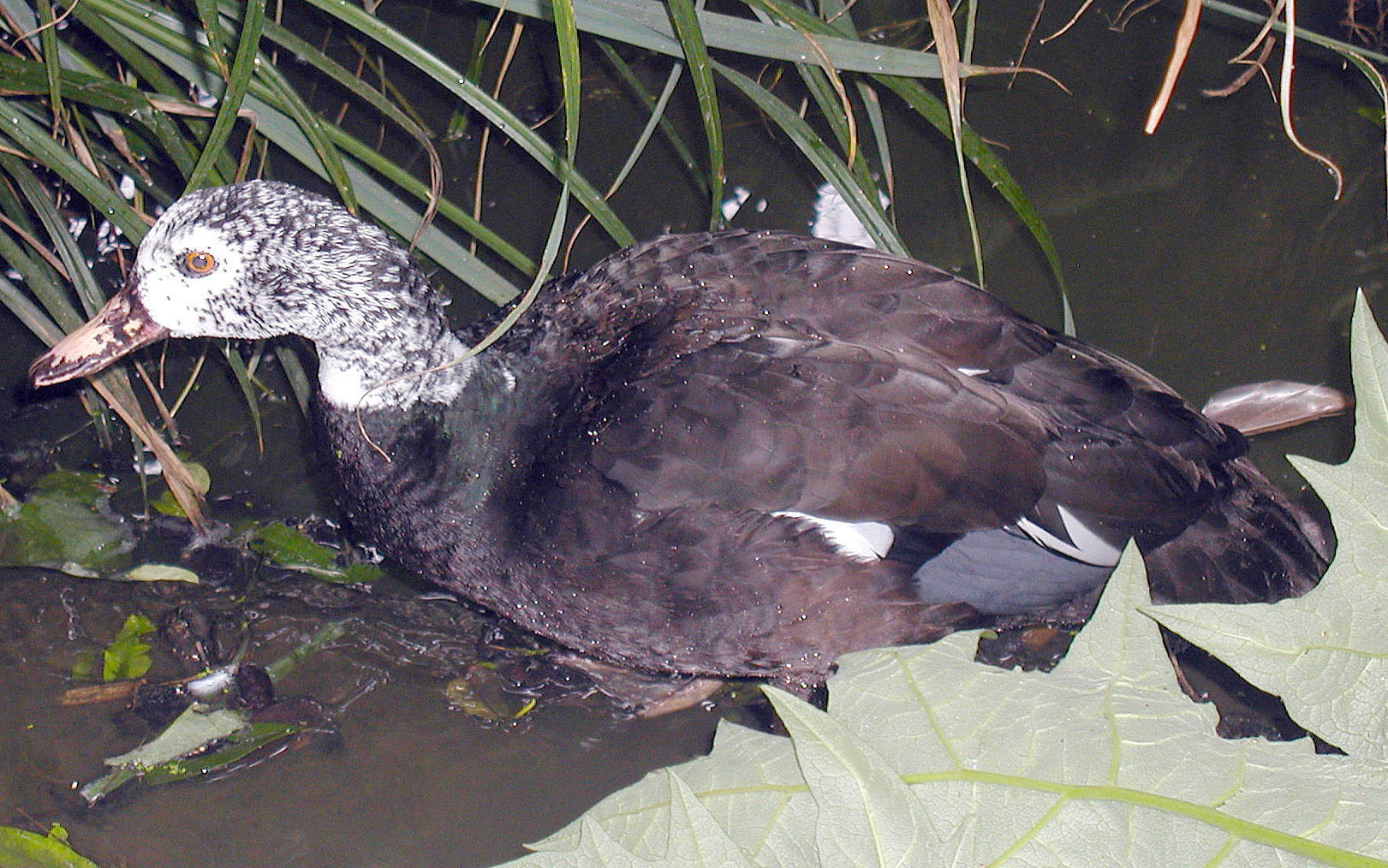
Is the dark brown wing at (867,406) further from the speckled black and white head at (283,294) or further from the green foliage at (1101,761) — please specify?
the green foliage at (1101,761)

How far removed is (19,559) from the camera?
100 inches

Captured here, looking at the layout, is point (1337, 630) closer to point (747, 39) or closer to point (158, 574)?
point (747, 39)

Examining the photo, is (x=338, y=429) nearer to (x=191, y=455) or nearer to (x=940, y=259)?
(x=191, y=455)

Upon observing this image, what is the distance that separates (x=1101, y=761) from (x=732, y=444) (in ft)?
4.53

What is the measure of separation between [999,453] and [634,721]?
100 centimetres

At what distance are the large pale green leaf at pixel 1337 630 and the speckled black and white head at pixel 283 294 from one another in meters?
1.65

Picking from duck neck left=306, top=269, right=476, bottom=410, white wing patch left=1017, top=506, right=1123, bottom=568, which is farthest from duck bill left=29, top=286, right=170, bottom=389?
white wing patch left=1017, top=506, right=1123, bottom=568

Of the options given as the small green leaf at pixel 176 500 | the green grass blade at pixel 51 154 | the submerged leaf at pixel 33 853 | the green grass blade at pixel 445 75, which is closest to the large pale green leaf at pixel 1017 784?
the green grass blade at pixel 445 75

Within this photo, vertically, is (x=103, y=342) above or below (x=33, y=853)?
above

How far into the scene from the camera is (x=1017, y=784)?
539 mm

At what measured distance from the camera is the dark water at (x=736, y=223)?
2121 mm

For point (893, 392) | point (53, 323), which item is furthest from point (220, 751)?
point (893, 392)

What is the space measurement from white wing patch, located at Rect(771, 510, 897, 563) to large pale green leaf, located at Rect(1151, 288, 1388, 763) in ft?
4.63

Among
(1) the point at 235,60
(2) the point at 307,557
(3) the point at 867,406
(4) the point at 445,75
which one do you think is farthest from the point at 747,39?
(2) the point at 307,557
